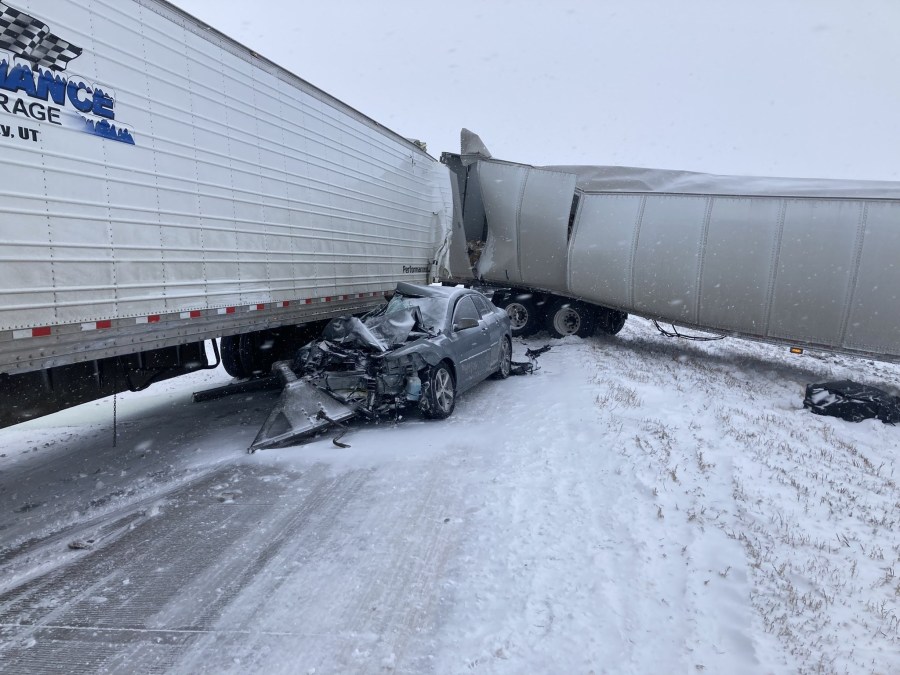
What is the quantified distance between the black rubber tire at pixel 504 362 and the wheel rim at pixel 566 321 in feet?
15.2

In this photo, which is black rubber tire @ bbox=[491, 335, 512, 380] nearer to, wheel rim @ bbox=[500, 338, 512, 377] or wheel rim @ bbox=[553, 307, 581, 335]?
wheel rim @ bbox=[500, 338, 512, 377]

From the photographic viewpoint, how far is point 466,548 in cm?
380

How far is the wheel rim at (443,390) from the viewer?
22.1 ft

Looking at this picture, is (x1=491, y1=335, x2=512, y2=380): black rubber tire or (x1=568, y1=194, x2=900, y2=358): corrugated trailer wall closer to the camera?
(x1=491, y1=335, x2=512, y2=380): black rubber tire

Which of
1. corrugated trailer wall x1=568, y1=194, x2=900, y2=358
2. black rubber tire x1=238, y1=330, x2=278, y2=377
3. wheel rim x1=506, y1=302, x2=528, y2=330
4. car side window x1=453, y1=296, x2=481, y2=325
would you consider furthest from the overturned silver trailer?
black rubber tire x1=238, y1=330, x2=278, y2=377

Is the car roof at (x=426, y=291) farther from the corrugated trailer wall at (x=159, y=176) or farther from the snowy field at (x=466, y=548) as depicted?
the snowy field at (x=466, y=548)

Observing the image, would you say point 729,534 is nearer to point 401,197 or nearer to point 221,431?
point 221,431

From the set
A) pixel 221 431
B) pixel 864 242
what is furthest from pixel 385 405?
pixel 864 242

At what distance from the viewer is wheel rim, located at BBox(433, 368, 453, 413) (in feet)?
22.1

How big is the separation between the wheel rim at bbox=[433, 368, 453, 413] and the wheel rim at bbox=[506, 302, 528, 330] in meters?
7.32

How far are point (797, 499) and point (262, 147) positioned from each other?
6.90 meters

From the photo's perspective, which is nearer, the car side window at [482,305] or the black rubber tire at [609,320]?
the car side window at [482,305]

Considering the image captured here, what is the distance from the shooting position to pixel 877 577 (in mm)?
3432

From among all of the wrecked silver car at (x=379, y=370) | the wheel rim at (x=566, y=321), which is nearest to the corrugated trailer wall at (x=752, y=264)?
the wheel rim at (x=566, y=321)
